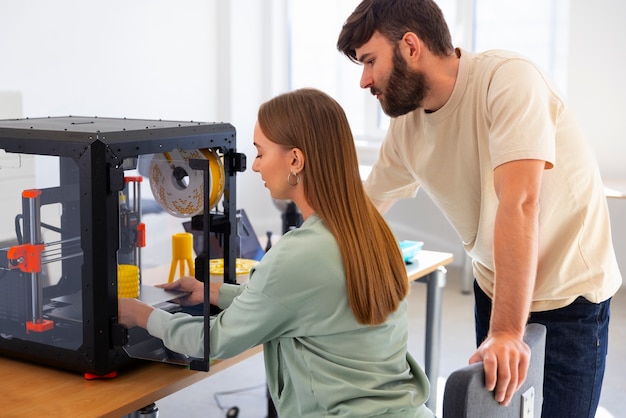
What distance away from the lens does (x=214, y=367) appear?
5.27 ft

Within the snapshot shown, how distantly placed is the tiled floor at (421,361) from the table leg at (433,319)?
0.47m

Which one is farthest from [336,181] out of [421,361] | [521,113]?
[421,361]

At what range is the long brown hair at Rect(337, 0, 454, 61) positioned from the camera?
5.21 feet

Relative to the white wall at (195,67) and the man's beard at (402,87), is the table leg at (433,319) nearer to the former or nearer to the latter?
the man's beard at (402,87)

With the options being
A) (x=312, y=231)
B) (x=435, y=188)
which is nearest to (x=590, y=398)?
(x=435, y=188)

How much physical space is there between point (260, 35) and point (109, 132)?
4.28 m

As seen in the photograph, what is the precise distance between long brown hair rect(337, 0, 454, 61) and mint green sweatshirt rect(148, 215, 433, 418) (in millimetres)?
476

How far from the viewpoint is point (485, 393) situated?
117 cm

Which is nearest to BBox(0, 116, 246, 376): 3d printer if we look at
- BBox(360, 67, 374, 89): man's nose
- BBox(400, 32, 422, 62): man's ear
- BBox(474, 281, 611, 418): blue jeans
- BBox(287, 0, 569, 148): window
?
BBox(360, 67, 374, 89): man's nose

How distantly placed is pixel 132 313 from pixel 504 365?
69 cm

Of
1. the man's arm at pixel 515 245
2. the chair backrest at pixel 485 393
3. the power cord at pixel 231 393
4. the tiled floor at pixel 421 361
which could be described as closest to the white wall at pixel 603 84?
the tiled floor at pixel 421 361

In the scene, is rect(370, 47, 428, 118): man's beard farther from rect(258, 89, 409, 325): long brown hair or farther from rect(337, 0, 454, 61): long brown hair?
rect(258, 89, 409, 325): long brown hair

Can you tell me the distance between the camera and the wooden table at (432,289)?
238cm

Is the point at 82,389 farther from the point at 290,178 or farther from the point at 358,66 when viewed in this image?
the point at 358,66
